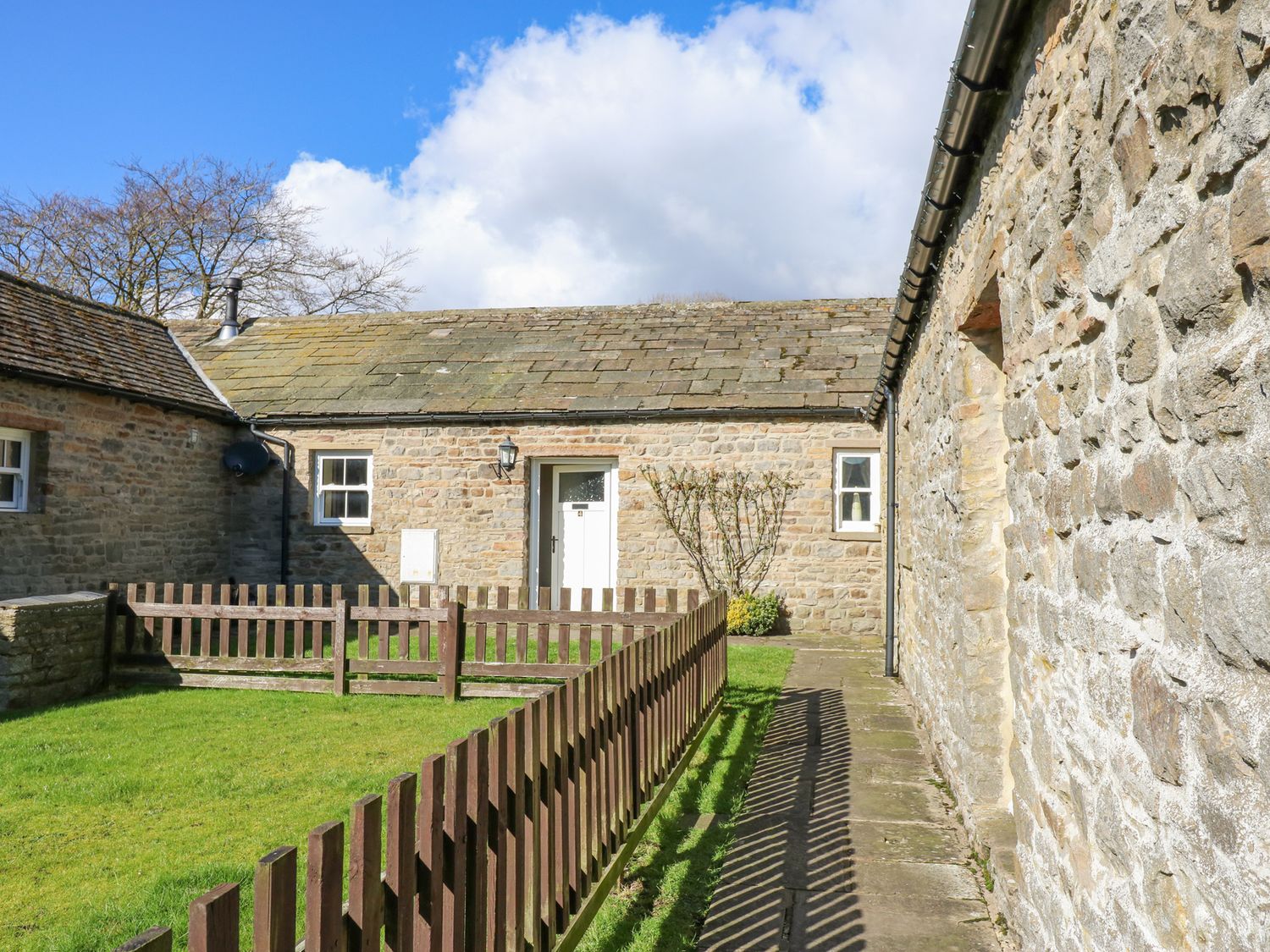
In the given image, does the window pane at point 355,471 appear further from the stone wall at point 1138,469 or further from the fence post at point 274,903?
the fence post at point 274,903

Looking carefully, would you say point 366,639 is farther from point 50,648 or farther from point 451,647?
point 50,648

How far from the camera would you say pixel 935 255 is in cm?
537

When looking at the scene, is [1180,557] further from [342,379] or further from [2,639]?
[342,379]

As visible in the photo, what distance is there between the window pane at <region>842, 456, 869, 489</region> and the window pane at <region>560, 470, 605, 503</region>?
3571mm

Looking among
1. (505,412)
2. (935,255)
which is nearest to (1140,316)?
(935,255)

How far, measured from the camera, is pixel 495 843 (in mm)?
2654

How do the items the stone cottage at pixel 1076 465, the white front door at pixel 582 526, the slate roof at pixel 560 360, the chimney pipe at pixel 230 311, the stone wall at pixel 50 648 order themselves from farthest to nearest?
the chimney pipe at pixel 230 311, the white front door at pixel 582 526, the slate roof at pixel 560 360, the stone wall at pixel 50 648, the stone cottage at pixel 1076 465

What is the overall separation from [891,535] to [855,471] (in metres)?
3.55

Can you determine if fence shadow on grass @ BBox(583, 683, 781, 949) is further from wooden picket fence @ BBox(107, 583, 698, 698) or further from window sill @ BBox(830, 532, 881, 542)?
window sill @ BBox(830, 532, 881, 542)

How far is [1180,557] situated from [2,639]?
330 inches

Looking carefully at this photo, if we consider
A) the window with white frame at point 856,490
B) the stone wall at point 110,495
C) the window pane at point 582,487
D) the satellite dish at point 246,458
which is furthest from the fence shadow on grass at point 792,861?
the satellite dish at point 246,458

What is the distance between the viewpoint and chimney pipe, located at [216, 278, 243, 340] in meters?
16.5

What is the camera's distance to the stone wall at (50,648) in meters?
7.39

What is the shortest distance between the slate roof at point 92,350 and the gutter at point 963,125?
9.66m
